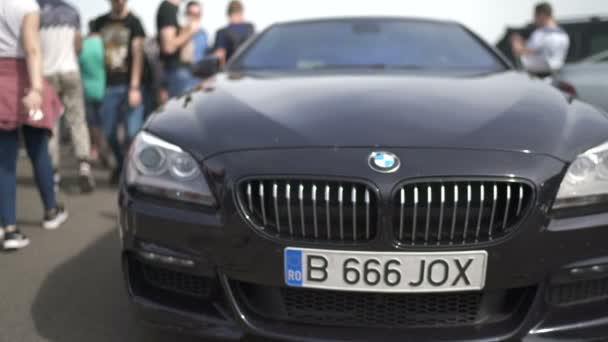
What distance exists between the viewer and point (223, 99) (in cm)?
Result: 230

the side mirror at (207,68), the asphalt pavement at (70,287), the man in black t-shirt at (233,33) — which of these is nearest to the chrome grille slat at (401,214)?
the asphalt pavement at (70,287)

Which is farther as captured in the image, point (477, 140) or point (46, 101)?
point (46, 101)

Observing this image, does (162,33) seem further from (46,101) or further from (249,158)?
(249,158)

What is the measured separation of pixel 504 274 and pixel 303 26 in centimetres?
223

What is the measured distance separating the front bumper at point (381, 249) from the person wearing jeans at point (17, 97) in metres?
1.78

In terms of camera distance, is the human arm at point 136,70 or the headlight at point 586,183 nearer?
the headlight at point 586,183

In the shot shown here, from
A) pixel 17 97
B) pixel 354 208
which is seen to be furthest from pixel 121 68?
pixel 354 208

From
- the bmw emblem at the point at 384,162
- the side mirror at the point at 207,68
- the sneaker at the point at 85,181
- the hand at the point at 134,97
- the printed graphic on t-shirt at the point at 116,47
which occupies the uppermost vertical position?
the bmw emblem at the point at 384,162

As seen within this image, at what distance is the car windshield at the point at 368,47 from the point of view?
9.94 feet

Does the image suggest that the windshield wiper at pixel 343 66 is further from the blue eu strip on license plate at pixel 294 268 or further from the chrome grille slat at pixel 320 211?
the blue eu strip on license plate at pixel 294 268

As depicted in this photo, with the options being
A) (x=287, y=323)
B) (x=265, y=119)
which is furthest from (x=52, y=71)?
(x=287, y=323)

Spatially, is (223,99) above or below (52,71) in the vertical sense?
above

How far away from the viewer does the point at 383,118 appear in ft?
6.61

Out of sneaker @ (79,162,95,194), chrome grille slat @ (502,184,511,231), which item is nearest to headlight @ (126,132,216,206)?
chrome grille slat @ (502,184,511,231)
